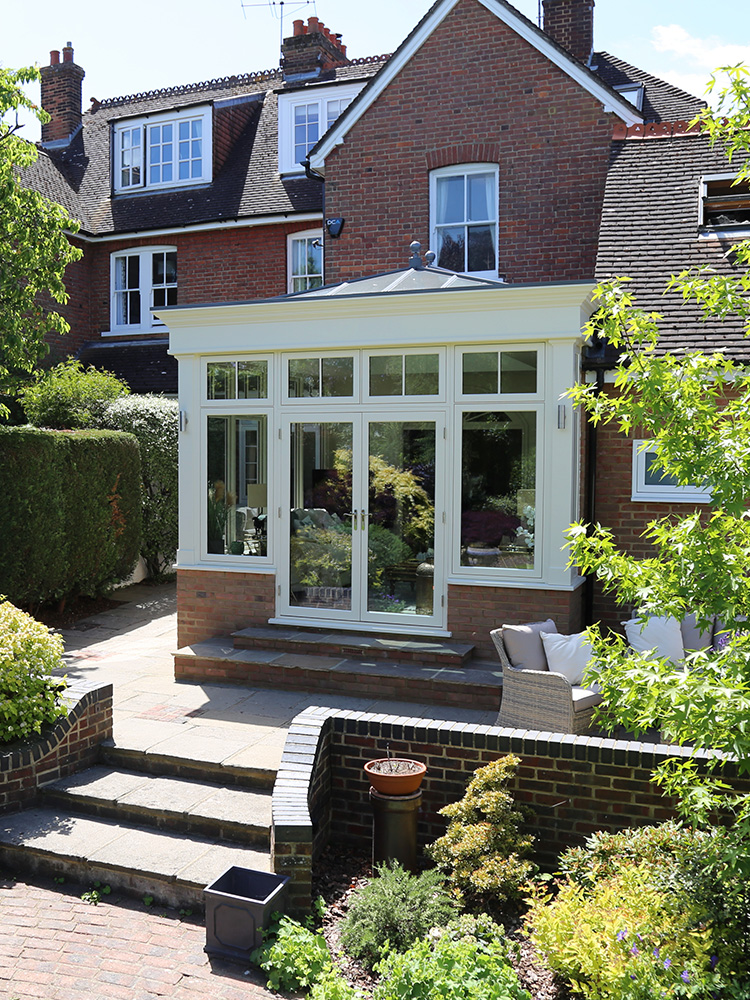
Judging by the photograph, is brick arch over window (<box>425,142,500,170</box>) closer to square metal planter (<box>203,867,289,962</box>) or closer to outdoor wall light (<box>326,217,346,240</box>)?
outdoor wall light (<box>326,217,346,240</box>)


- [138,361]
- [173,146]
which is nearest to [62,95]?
[173,146]

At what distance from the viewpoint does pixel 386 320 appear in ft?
29.2

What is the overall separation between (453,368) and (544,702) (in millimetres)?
3602

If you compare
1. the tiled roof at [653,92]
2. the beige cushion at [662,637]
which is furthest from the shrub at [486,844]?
the tiled roof at [653,92]

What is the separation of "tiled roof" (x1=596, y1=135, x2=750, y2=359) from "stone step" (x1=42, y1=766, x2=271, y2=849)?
6.57m

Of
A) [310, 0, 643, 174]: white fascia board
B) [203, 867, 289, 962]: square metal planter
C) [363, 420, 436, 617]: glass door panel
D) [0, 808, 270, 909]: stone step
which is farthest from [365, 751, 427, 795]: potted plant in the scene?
[310, 0, 643, 174]: white fascia board

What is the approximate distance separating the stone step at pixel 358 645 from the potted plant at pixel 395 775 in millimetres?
2959

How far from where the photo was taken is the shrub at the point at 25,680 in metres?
6.39

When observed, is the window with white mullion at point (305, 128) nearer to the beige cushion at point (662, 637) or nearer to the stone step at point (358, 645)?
the stone step at point (358, 645)

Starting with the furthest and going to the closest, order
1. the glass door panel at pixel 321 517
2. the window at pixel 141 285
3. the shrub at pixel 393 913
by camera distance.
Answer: the window at pixel 141 285
the glass door panel at pixel 321 517
the shrub at pixel 393 913

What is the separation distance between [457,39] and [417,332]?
6519mm

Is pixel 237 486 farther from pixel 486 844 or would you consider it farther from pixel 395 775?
pixel 486 844

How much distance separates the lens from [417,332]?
8.80 m

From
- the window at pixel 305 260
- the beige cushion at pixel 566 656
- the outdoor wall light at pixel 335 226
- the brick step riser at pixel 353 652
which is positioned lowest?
the brick step riser at pixel 353 652
